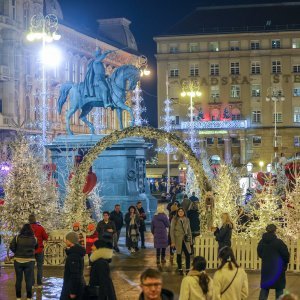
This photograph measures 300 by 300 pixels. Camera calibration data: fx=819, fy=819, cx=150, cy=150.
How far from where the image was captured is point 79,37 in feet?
276

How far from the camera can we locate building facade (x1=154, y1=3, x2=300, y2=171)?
94125 millimetres

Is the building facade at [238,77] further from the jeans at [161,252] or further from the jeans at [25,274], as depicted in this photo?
the jeans at [25,274]

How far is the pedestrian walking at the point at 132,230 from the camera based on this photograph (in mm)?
21516

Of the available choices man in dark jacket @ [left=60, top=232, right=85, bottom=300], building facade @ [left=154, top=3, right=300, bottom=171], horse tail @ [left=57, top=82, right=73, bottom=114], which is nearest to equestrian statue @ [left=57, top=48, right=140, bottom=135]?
horse tail @ [left=57, top=82, right=73, bottom=114]

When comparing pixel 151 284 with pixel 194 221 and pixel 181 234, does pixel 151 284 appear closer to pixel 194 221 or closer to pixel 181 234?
pixel 181 234

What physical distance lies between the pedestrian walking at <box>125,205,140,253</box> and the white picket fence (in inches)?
134

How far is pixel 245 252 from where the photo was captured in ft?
59.9

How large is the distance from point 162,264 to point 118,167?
1263 centimetres

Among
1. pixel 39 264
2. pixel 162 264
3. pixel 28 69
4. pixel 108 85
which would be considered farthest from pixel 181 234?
pixel 28 69

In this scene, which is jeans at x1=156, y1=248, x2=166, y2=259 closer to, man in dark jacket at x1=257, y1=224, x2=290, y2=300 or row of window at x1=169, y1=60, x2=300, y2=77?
man in dark jacket at x1=257, y1=224, x2=290, y2=300

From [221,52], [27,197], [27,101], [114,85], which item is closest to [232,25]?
[221,52]

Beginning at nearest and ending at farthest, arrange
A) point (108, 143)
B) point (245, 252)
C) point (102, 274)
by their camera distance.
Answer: point (102, 274) < point (245, 252) < point (108, 143)

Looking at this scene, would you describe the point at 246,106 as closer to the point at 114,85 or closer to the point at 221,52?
the point at 221,52

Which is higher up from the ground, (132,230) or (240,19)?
(240,19)
